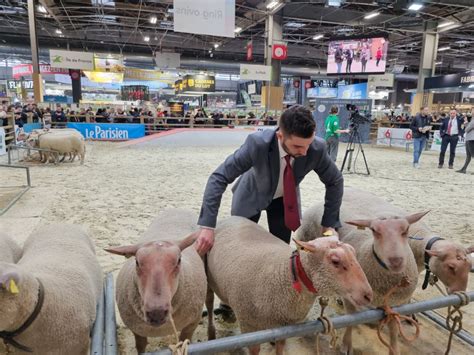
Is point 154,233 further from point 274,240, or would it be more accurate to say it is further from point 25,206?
point 25,206

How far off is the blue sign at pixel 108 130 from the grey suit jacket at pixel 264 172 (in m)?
13.9

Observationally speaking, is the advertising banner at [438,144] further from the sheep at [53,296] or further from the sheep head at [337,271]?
the sheep at [53,296]

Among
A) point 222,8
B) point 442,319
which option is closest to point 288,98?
point 222,8

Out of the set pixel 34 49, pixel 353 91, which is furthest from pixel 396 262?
pixel 353 91

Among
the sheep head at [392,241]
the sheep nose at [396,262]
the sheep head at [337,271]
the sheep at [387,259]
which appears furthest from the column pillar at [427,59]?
the sheep head at [337,271]

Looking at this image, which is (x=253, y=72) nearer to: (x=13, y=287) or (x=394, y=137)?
(x=394, y=137)

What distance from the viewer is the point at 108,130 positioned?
49.7ft

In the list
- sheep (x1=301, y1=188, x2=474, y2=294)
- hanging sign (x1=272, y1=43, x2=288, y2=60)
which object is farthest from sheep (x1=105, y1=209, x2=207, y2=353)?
hanging sign (x1=272, y1=43, x2=288, y2=60)

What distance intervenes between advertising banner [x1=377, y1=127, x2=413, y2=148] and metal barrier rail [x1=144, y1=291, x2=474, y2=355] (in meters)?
14.5

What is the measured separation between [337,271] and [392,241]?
2.08 ft

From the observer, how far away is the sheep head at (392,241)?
182cm

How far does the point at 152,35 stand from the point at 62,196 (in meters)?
17.7

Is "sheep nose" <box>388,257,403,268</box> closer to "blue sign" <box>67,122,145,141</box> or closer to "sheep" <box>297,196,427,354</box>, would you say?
"sheep" <box>297,196,427,354</box>

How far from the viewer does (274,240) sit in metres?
2.21
